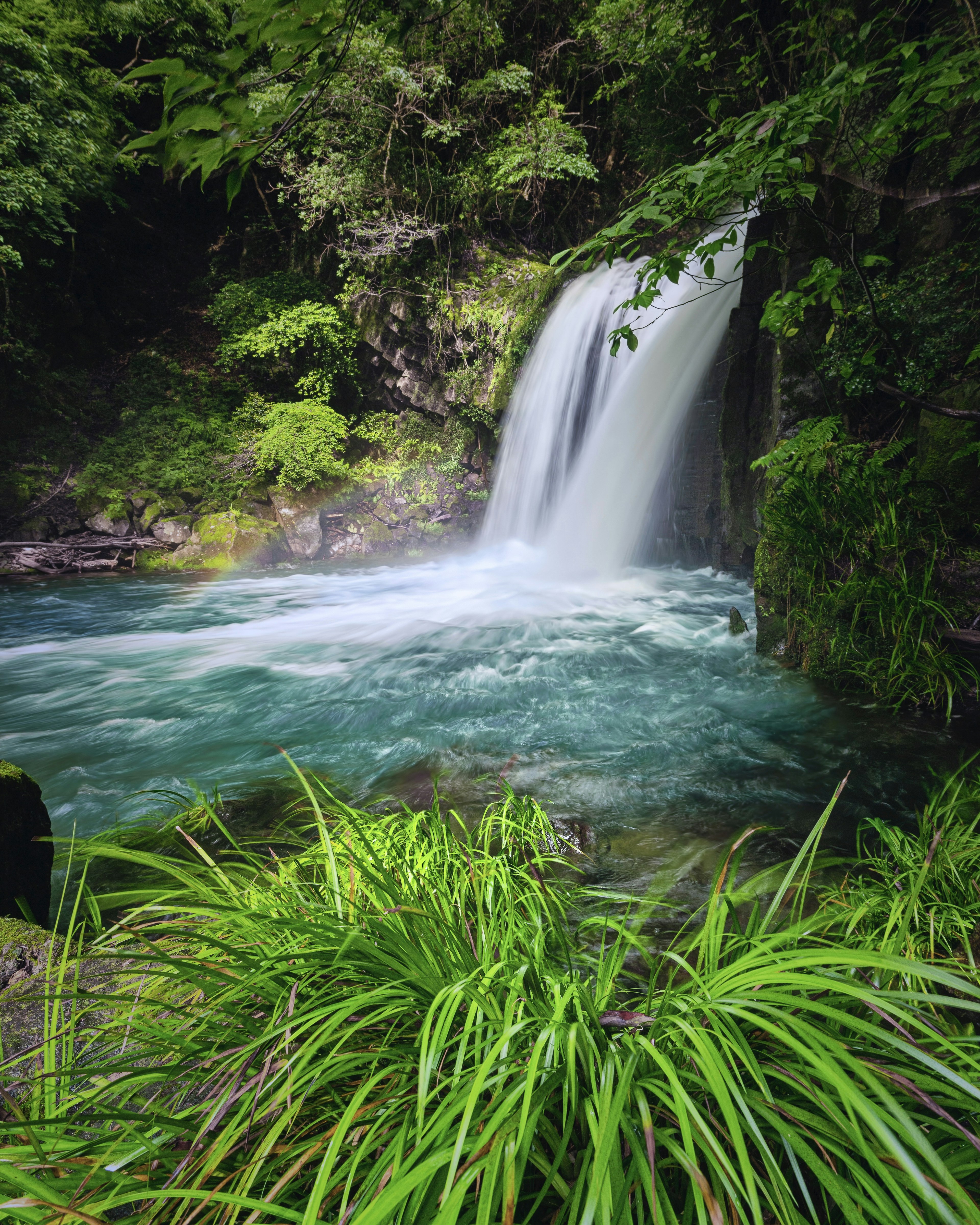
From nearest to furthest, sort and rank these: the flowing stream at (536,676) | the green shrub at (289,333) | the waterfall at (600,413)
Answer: the flowing stream at (536,676) → the waterfall at (600,413) → the green shrub at (289,333)

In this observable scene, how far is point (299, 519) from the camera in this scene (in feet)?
36.2

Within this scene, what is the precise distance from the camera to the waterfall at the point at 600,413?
23.9ft

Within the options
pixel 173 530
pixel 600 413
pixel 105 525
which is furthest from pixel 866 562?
pixel 105 525

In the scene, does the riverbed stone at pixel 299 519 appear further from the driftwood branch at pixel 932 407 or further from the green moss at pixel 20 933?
the green moss at pixel 20 933

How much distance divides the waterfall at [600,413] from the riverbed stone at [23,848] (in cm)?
755

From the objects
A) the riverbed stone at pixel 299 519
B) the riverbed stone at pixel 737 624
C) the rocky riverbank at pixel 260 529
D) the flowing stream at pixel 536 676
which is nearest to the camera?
the flowing stream at pixel 536 676

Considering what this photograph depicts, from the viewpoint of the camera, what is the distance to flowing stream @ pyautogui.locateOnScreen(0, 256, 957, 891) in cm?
310

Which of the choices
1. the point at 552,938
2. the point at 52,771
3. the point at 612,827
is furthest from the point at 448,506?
the point at 552,938

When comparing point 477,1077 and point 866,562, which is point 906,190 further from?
point 477,1077

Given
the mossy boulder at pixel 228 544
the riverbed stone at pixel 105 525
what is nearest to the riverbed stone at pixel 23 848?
the mossy boulder at pixel 228 544

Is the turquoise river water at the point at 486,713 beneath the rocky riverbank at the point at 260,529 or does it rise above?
beneath

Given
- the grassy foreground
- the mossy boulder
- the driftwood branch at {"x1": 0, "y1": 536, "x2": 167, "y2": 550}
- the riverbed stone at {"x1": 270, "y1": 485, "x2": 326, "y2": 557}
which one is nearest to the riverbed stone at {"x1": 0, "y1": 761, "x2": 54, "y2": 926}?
the grassy foreground

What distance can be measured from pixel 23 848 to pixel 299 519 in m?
9.83

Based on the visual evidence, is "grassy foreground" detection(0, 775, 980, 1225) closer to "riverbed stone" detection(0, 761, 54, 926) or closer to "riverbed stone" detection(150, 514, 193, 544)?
"riverbed stone" detection(0, 761, 54, 926)
